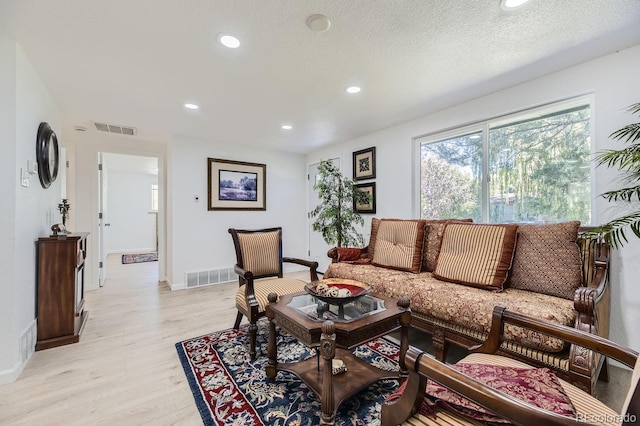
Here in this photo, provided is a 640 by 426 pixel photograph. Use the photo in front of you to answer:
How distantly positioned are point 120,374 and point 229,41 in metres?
2.47

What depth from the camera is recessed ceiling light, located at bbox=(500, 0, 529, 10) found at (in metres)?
1.50

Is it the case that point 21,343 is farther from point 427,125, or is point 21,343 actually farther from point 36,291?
point 427,125

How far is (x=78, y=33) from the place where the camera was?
5.80ft

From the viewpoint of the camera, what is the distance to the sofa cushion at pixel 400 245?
2730 millimetres

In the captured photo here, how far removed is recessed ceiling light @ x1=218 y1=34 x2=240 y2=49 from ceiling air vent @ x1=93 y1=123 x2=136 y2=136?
269 centimetres

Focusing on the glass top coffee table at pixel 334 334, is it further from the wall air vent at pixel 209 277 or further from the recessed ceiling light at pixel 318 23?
the wall air vent at pixel 209 277

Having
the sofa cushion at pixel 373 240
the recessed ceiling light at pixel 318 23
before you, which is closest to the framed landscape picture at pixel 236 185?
the sofa cushion at pixel 373 240

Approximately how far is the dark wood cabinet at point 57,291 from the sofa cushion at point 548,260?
3.77m

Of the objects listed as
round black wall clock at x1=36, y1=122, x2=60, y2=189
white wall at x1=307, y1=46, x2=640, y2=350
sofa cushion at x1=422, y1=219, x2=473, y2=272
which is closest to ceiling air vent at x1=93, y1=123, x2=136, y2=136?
round black wall clock at x1=36, y1=122, x2=60, y2=189

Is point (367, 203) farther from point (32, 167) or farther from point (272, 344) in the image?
point (32, 167)

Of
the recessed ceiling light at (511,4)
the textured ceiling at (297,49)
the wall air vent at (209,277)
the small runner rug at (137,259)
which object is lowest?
the small runner rug at (137,259)

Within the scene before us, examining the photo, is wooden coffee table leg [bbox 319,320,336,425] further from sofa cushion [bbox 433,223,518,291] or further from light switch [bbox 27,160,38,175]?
light switch [bbox 27,160,38,175]

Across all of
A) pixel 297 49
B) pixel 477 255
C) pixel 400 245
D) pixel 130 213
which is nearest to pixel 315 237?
pixel 400 245

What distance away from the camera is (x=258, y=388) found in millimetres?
1731
